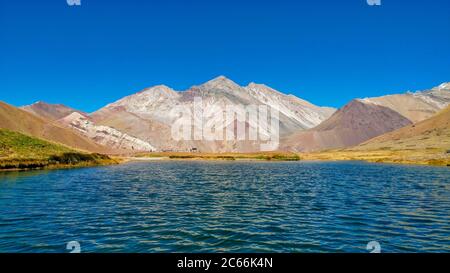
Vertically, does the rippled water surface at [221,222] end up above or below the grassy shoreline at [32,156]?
below

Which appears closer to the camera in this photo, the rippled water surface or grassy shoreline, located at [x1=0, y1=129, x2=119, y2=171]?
the rippled water surface

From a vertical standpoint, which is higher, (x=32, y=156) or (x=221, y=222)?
(x=32, y=156)

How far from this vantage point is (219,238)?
24250 millimetres

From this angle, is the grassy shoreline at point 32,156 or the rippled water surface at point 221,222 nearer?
the rippled water surface at point 221,222

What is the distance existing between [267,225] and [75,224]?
Result: 15368 millimetres

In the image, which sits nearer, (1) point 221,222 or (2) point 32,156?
(1) point 221,222

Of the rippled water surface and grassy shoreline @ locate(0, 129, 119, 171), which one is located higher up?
grassy shoreline @ locate(0, 129, 119, 171)

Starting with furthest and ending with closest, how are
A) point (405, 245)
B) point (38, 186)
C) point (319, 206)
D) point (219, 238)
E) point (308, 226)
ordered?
point (38, 186) < point (319, 206) < point (308, 226) < point (219, 238) < point (405, 245)
